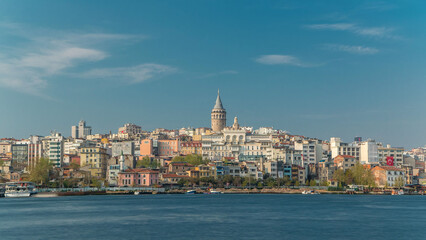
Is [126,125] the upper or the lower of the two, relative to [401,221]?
upper

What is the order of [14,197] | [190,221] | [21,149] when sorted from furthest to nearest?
1. [21,149]
2. [14,197]
3. [190,221]

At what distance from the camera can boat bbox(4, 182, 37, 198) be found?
8212cm

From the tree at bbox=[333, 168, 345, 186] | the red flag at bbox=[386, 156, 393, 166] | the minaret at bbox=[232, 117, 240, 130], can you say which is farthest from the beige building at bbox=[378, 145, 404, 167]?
the minaret at bbox=[232, 117, 240, 130]

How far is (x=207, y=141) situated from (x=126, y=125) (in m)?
50.1

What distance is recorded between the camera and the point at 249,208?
57.5m

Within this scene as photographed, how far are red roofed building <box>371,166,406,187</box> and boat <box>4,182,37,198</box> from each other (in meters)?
47.4

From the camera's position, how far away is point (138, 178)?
310 ft

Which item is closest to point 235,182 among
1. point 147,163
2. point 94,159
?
point 147,163

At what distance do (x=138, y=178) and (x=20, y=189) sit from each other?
17013 millimetres

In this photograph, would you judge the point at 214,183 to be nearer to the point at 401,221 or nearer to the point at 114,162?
the point at 114,162

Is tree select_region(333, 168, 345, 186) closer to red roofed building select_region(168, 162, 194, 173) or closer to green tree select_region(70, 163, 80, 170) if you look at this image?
red roofed building select_region(168, 162, 194, 173)

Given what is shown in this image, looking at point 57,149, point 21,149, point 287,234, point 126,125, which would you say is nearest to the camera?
point 287,234

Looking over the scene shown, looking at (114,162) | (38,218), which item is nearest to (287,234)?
(38,218)

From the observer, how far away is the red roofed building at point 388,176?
95.4 m
